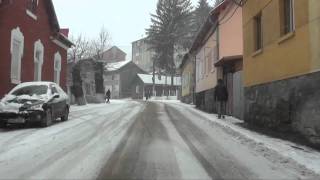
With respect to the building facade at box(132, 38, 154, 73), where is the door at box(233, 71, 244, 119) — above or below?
below

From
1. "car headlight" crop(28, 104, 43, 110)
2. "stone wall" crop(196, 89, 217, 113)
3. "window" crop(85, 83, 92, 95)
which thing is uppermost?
"window" crop(85, 83, 92, 95)

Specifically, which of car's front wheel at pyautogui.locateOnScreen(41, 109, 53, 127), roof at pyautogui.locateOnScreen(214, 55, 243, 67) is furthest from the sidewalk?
roof at pyautogui.locateOnScreen(214, 55, 243, 67)

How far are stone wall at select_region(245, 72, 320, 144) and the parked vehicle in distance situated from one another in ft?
22.4

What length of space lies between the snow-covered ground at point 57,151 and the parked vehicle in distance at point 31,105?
396 millimetres

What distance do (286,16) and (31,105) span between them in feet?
26.9

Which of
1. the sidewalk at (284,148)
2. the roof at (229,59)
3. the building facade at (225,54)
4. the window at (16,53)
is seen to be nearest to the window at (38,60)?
the window at (16,53)

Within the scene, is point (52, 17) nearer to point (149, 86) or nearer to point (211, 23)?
point (211, 23)

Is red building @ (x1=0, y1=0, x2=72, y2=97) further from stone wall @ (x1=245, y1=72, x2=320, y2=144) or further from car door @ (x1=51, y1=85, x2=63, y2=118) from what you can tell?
stone wall @ (x1=245, y1=72, x2=320, y2=144)

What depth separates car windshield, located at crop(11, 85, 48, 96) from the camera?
675 inches

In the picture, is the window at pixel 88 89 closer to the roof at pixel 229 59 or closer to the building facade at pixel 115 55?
the roof at pixel 229 59

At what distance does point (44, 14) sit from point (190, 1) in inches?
2118

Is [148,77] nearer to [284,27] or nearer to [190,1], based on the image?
[190,1]

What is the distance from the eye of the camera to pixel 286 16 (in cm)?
1429

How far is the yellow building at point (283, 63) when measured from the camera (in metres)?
11.4
